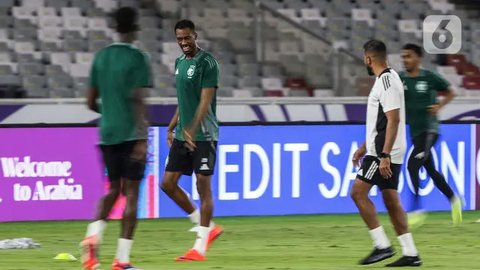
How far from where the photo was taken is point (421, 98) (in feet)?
48.7

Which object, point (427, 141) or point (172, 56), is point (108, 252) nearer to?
point (427, 141)

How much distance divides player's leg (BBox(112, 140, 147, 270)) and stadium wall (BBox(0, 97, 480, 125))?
9502 mm

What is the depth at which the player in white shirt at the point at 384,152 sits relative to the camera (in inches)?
421

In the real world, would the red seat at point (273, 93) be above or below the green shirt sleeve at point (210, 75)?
below

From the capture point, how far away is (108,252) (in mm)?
12547

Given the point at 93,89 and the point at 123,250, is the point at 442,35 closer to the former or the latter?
the point at 93,89

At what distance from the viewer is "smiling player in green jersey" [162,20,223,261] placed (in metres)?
11.6

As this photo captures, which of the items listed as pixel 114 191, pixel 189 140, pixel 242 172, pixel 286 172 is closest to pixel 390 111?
pixel 189 140

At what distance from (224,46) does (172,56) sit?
985 mm

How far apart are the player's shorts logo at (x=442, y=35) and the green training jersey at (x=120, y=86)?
17022 millimetres

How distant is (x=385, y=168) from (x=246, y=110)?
10.3 metres

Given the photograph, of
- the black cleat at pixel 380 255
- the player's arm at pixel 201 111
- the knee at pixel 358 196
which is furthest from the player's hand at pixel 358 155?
the player's arm at pixel 201 111

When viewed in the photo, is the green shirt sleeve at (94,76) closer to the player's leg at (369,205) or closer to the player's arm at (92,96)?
the player's arm at (92,96)

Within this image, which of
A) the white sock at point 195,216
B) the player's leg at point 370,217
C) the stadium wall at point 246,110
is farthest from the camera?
the stadium wall at point 246,110
